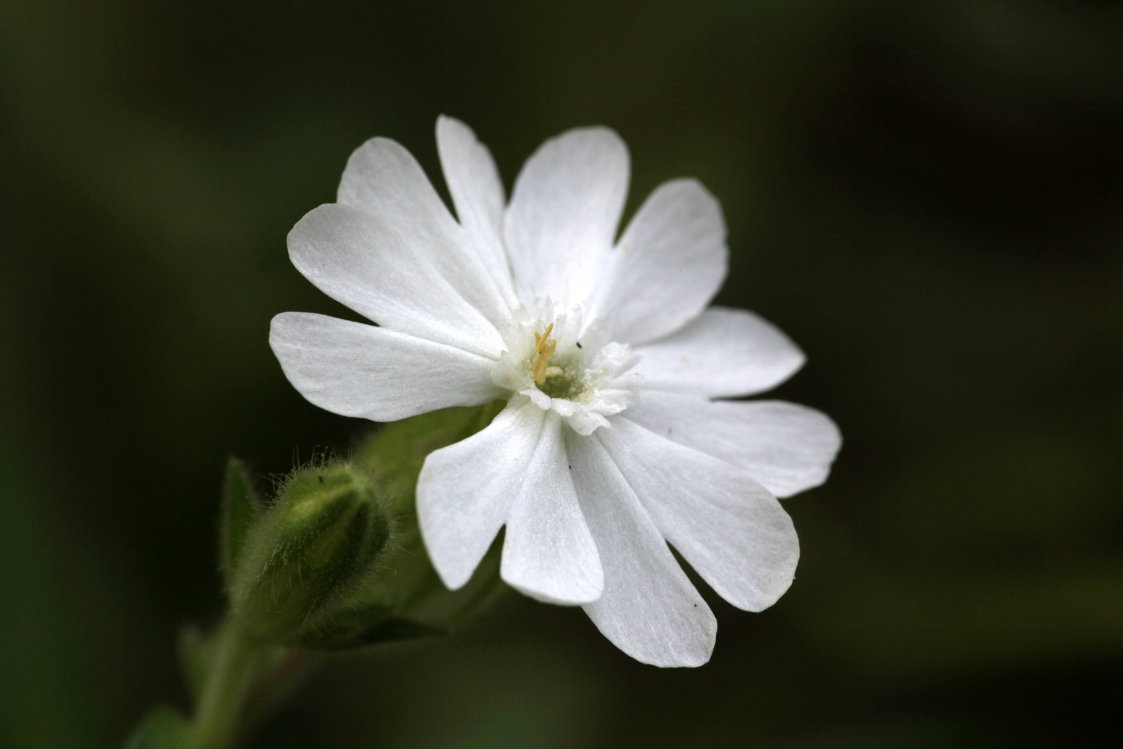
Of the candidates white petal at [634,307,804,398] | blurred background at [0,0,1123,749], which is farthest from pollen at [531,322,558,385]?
blurred background at [0,0,1123,749]

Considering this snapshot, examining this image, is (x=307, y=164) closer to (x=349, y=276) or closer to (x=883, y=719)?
(x=349, y=276)

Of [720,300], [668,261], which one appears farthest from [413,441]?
[720,300]

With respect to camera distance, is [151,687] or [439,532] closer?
[439,532]

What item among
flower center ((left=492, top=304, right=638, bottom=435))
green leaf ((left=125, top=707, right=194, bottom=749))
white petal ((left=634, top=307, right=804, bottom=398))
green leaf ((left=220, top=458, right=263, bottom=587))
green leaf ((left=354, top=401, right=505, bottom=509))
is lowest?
green leaf ((left=125, top=707, right=194, bottom=749))

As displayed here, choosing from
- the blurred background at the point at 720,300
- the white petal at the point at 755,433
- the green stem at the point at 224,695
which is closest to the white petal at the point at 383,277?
the white petal at the point at 755,433

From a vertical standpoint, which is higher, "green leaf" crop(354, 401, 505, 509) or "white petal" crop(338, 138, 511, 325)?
"white petal" crop(338, 138, 511, 325)

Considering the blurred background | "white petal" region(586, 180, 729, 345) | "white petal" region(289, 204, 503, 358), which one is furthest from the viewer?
the blurred background

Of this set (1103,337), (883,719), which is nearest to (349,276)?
(883,719)

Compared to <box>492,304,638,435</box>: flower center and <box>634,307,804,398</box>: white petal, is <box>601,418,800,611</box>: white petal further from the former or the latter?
<box>634,307,804,398</box>: white petal
